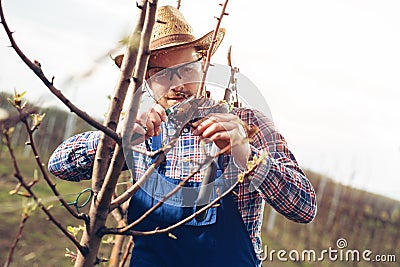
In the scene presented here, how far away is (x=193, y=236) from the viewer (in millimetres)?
1544

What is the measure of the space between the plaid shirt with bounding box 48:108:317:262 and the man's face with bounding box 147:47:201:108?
0.13m

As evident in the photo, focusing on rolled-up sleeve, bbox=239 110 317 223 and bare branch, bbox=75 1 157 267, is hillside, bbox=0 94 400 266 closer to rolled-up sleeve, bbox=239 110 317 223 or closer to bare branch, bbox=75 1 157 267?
rolled-up sleeve, bbox=239 110 317 223

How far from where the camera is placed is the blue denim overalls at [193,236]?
154 cm

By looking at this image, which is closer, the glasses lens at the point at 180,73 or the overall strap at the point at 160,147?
the glasses lens at the point at 180,73

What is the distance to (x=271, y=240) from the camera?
11391 millimetres

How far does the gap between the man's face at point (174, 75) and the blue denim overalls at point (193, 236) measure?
0.66 feet

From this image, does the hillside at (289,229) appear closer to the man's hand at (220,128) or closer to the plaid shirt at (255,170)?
the plaid shirt at (255,170)

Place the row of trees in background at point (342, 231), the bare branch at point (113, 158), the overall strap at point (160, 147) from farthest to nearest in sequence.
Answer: the row of trees in background at point (342, 231) → the overall strap at point (160, 147) → the bare branch at point (113, 158)

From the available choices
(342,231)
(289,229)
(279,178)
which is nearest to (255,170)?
(279,178)

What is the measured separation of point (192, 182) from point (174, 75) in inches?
→ 11.3

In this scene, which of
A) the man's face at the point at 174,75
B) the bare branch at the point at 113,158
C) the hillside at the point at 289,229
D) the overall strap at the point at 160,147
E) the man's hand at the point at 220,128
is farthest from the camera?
the hillside at the point at 289,229

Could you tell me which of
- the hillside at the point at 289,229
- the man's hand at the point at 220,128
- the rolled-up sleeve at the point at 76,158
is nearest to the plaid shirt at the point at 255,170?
the rolled-up sleeve at the point at 76,158

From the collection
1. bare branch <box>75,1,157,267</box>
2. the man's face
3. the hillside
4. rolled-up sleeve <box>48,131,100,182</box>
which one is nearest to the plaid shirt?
rolled-up sleeve <box>48,131,100,182</box>

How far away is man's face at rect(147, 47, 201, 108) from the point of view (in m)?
1.38
